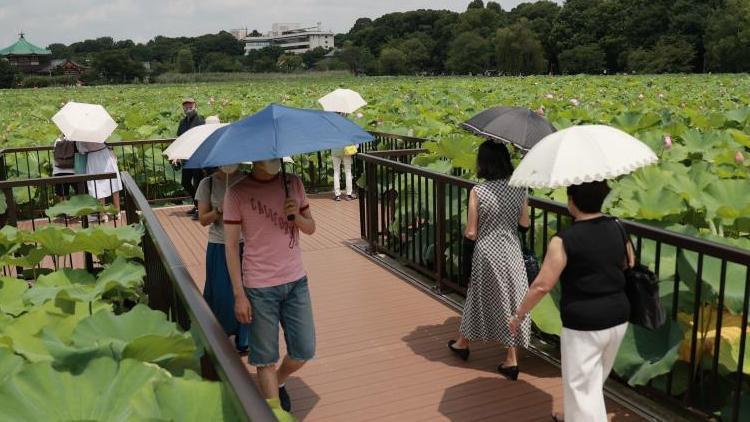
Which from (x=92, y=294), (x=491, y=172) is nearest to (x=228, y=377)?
(x=92, y=294)

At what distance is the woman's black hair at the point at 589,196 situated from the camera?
288cm

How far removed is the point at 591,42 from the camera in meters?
66.0

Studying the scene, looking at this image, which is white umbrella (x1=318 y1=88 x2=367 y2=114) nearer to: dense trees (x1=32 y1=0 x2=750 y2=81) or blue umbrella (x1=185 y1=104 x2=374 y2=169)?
blue umbrella (x1=185 y1=104 x2=374 y2=169)

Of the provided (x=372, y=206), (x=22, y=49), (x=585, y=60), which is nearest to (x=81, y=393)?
(x=372, y=206)

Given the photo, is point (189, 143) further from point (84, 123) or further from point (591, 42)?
point (591, 42)

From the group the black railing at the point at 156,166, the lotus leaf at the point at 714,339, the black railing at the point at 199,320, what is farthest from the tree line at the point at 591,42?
the black railing at the point at 199,320

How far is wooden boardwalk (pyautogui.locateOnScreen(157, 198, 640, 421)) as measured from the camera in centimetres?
381

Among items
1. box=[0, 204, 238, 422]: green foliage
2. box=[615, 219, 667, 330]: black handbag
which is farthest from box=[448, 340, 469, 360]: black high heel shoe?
box=[0, 204, 238, 422]: green foliage

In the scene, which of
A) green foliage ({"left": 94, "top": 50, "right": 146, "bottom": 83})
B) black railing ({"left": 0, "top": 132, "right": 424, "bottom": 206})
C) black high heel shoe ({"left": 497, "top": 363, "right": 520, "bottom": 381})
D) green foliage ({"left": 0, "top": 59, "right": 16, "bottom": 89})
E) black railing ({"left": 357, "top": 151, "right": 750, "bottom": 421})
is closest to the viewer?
black railing ({"left": 357, "top": 151, "right": 750, "bottom": 421})

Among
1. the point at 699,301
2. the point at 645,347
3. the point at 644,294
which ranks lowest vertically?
the point at 645,347

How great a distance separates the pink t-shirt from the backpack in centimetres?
546

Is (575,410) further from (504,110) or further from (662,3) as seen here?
(662,3)

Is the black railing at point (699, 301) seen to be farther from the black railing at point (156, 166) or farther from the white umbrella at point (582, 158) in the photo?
the black railing at point (156, 166)

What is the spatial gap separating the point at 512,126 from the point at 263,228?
153 centimetres
